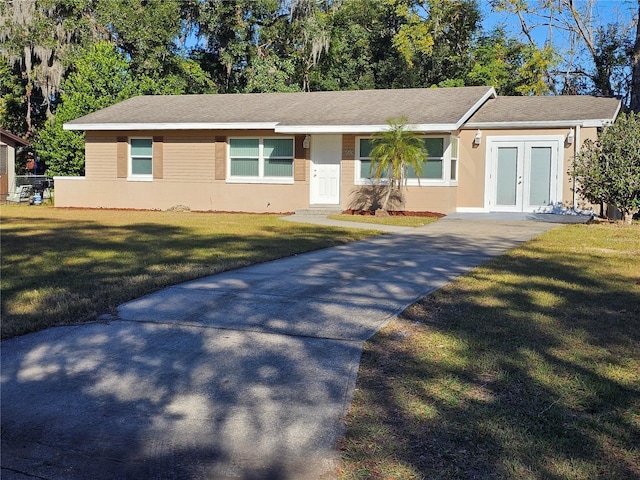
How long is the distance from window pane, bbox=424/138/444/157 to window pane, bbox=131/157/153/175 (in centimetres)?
906

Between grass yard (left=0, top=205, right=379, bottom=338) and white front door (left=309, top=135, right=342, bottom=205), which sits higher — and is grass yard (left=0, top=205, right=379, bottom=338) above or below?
below

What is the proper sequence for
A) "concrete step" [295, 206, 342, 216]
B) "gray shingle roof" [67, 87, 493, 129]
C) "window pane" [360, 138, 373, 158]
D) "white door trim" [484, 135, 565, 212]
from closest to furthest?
"white door trim" [484, 135, 565, 212]
"gray shingle roof" [67, 87, 493, 129]
"concrete step" [295, 206, 342, 216]
"window pane" [360, 138, 373, 158]

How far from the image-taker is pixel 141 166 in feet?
77.1

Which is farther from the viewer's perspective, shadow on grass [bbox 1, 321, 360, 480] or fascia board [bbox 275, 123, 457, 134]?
fascia board [bbox 275, 123, 457, 134]

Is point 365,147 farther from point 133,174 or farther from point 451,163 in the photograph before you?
point 133,174

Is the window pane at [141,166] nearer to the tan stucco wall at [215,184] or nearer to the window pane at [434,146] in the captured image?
the tan stucco wall at [215,184]

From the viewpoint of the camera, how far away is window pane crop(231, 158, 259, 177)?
22156mm

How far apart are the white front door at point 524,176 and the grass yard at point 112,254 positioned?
21.6 ft

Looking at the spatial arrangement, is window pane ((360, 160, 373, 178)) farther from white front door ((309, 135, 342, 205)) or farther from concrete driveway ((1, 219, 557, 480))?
concrete driveway ((1, 219, 557, 480))

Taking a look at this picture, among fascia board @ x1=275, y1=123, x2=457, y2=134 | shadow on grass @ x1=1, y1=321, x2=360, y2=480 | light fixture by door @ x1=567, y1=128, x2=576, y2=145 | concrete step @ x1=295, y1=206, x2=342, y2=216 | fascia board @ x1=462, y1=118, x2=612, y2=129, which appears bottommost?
shadow on grass @ x1=1, y1=321, x2=360, y2=480

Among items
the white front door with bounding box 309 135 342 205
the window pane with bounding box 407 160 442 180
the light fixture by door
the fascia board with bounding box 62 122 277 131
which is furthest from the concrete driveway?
the fascia board with bounding box 62 122 277 131

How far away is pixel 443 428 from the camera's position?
13.7 ft

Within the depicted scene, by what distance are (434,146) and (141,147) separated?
31.6ft

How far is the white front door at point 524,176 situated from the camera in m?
19.8
